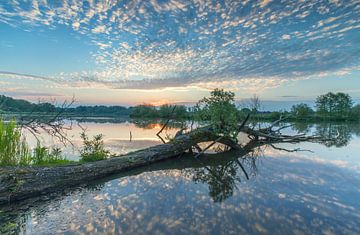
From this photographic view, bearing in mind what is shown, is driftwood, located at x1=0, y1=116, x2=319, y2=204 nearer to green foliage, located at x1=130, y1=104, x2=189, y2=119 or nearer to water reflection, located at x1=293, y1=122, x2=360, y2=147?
water reflection, located at x1=293, y1=122, x2=360, y2=147

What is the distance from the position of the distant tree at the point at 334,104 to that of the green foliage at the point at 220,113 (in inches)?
2660

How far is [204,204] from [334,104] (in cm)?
8079

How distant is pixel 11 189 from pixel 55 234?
2710 millimetres

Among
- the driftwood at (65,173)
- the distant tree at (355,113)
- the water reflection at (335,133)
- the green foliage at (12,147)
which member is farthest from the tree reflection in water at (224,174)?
the distant tree at (355,113)

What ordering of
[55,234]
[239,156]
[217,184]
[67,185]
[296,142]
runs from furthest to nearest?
[296,142] → [239,156] → [217,184] → [67,185] → [55,234]

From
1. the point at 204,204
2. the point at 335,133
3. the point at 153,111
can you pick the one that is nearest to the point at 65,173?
the point at 204,204

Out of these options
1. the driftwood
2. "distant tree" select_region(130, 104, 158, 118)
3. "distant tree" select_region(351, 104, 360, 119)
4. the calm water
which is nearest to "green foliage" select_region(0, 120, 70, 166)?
the driftwood

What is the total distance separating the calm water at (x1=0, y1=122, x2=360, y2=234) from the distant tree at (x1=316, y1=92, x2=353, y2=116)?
7205 centimetres

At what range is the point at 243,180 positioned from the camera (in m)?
8.72

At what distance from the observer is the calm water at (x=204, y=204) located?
4934mm

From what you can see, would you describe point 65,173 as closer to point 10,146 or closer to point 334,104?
point 10,146

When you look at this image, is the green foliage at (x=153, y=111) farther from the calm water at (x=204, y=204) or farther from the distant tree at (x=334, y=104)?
the calm water at (x=204, y=204)

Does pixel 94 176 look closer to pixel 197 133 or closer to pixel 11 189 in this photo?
pixel 11 189

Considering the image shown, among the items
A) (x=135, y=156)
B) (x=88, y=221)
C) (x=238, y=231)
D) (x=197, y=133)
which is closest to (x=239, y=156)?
(x=197, y=133)
